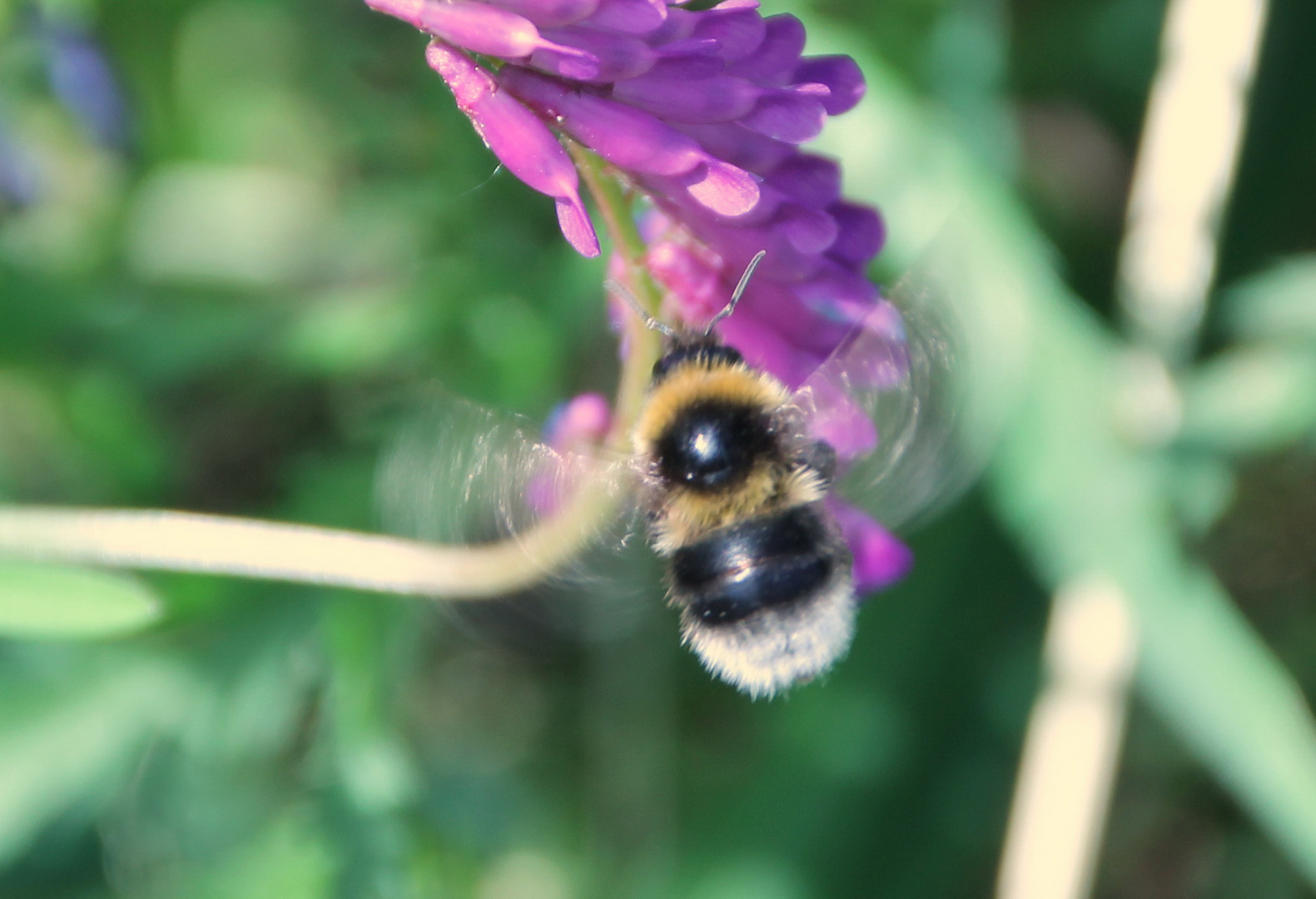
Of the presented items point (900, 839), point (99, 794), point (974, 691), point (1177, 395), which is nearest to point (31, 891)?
point (99, 794)

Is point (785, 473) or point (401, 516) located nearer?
point (785, 473)

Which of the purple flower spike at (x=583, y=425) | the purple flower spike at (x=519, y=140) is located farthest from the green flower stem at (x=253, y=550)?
the purple flower spike at (x=519, y=140)

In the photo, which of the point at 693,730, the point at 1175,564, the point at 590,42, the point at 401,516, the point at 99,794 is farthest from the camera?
the point at 693,730

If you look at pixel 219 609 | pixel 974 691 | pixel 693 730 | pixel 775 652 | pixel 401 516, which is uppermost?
pixel 775 652

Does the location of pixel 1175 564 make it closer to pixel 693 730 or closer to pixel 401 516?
pixel 693 730

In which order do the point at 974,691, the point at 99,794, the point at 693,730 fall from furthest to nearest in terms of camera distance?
the point at 693,730 < the point at 974,691 < the point at 99,794

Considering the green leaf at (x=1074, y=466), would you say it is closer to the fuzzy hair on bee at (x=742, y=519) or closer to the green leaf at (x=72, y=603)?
the fuzzy hair on bee at (x=742, y=519)

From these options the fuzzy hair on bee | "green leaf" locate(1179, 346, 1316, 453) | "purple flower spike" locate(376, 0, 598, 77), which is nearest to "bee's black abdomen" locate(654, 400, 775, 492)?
the fuzzy hair on bee

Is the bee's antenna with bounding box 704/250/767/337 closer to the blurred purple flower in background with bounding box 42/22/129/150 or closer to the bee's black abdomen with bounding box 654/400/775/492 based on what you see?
the bee's black abdomen with bounding box 654/400/775/492
